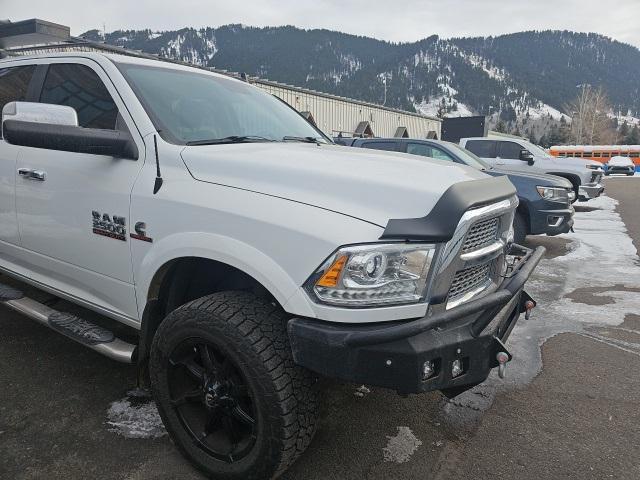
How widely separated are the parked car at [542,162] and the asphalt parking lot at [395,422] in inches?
332

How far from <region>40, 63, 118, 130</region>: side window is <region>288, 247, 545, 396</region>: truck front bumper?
5.51 ft

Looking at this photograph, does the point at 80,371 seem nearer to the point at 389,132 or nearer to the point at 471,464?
the point at 471,464

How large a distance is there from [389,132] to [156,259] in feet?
88.1

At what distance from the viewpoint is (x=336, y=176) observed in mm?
Answer: 2012

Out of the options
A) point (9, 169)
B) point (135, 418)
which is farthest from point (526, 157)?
point (135, 418)

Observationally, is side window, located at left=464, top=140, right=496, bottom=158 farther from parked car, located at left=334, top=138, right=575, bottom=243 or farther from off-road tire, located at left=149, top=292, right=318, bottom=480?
off-road tire, located at left=149, top=292, right=318, bottom=480

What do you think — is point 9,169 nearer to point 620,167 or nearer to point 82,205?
point 82,205

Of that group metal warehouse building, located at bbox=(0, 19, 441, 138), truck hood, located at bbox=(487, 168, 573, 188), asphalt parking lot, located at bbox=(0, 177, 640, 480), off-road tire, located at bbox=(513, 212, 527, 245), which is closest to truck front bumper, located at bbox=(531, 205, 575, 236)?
off-road tire, located at bbox=(513, 212, 527, 245)

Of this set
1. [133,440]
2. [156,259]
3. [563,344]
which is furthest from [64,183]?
[563,344]

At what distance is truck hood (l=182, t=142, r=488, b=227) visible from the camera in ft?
6.09

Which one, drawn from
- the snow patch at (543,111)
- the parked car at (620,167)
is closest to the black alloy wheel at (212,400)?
the parked car at (620,167)

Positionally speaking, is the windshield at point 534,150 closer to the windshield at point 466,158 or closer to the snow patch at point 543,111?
the windshield at point 466,158

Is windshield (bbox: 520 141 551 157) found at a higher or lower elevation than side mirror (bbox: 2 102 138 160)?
lower

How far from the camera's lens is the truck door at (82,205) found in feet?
8.06
